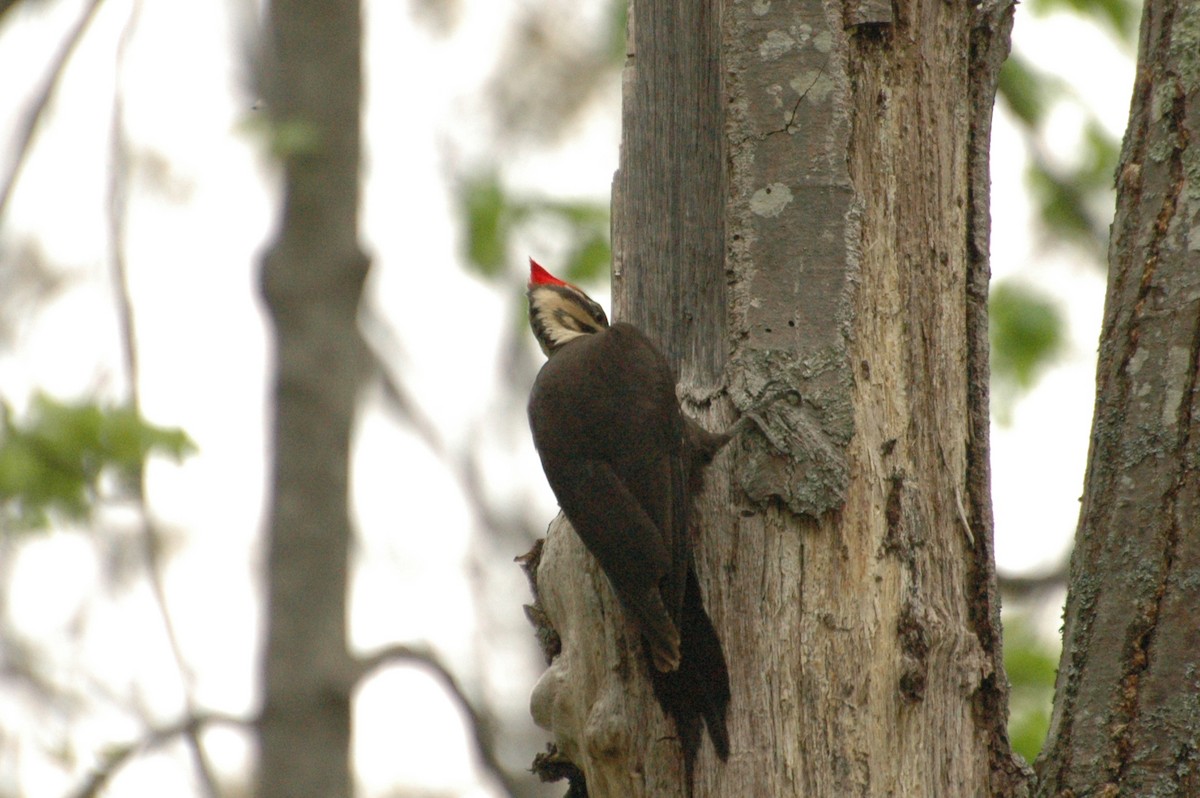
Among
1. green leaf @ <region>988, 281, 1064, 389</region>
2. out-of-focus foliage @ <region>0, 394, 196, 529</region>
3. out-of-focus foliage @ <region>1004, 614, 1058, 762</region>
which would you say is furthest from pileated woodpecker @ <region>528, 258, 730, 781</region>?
green leaf @ <region>988, 281, 1064, 389</region>

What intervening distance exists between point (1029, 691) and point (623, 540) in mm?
2753

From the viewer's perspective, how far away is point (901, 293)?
7.85 ft

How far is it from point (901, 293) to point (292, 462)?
3.37m

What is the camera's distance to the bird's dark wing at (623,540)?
2.32 m

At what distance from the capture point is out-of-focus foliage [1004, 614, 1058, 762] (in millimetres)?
4363

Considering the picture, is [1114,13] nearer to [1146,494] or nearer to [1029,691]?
[1029,691]

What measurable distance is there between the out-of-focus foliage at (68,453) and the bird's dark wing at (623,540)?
138 centimetres

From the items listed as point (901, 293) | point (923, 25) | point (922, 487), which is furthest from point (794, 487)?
point (923, 25)

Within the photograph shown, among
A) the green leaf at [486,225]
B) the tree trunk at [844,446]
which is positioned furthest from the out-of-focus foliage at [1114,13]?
the tree trunk at [844,446]

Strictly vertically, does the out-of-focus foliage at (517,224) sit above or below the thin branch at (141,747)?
above

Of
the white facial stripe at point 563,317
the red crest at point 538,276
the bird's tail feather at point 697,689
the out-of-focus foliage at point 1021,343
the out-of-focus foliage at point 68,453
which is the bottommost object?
the bird's tail feather at point 697,689

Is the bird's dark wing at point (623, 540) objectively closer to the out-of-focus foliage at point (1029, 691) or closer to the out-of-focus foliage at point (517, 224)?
the out-of-focus foliage at point (1029, 691)

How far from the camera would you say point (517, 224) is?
5.83 m

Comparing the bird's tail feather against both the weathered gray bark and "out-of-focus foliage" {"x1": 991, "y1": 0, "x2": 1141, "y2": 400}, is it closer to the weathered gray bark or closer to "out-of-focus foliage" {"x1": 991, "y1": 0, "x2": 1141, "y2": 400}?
the weathered gray bark
